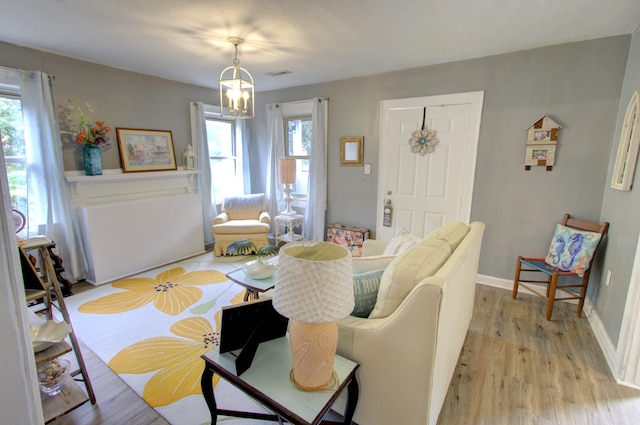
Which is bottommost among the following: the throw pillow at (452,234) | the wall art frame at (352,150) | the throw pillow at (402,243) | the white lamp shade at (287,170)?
the throw pillow at (402,243)

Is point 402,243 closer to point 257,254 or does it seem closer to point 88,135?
point 257,254

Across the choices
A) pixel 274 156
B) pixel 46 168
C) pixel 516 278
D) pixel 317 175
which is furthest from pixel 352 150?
pixel 46 168

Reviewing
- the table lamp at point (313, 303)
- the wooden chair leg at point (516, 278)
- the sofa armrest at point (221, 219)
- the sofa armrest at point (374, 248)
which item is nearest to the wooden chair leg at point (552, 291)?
the wooden chair leg at point (516, 278)

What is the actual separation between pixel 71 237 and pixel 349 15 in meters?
3.38

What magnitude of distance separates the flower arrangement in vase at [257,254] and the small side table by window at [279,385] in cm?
96

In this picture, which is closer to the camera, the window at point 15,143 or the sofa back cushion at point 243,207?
the window at point 15,143

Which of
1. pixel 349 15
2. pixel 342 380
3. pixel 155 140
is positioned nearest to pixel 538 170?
pixel 349 15

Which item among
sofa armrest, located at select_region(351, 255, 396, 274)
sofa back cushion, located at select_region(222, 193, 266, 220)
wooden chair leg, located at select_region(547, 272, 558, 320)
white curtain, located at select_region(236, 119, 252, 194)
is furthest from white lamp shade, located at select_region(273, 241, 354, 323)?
white curtain, located at select_region(236, 119, 252, 194)

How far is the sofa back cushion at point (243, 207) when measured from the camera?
14.9ft

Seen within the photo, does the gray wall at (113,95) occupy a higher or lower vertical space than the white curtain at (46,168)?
higher

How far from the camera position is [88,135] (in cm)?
316

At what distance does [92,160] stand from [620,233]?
480 centimetres

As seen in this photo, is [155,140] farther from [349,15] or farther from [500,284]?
[500,284]

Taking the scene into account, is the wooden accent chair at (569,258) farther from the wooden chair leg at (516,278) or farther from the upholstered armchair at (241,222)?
the upholstered armchair at (241,222)
